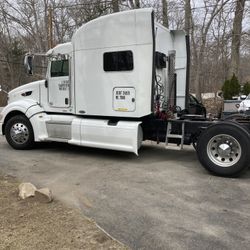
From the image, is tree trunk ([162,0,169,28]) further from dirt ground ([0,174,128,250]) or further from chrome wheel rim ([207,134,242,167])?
dirt ground ([0,174,128,250])

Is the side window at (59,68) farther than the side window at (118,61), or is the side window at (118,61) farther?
the side window at (59,68)

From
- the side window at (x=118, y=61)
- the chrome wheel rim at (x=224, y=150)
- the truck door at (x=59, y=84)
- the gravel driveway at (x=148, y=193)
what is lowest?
the gravel driveway at (x=148, y=193)

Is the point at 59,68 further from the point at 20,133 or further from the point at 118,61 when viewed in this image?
the point at 20,133

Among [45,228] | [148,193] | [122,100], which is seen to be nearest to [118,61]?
[122,100]

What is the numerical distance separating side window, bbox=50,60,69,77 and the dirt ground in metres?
4.27

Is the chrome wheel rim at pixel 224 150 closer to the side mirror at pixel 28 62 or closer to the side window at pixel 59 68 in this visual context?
the side window at pixel 59 68

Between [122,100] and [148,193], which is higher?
[122,100]

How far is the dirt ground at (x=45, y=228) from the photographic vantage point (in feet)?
12.3

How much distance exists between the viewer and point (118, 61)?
777cm

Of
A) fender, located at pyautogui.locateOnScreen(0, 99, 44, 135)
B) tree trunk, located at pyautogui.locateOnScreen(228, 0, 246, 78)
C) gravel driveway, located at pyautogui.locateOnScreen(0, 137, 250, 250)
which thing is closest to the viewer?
gravel driveway, located at pyautogui.locateOnScreen(0, 137, 250, 250)

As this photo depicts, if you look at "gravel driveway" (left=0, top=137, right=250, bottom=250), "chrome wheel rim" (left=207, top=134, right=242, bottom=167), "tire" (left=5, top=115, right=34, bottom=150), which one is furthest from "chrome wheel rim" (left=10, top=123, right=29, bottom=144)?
"chrome wheel rim" (left=207, top=134, right=242, bottom=167)

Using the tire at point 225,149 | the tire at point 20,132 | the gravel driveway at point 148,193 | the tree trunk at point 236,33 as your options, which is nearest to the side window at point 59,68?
the tire at point 20,132

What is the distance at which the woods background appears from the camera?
873 inches

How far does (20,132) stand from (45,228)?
17.8 ft
